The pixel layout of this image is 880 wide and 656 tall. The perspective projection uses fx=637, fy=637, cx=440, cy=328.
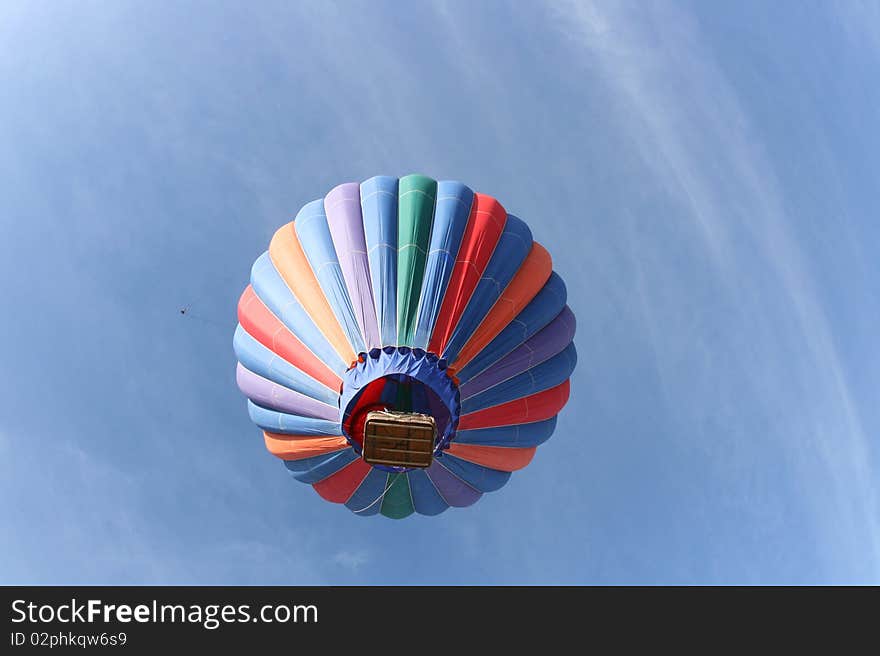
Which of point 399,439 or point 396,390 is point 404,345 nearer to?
point 396,390

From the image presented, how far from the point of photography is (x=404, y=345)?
14.5m

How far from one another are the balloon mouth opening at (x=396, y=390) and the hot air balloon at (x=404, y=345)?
33 mm

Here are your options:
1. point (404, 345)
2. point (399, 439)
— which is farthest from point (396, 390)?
point (399, 439)

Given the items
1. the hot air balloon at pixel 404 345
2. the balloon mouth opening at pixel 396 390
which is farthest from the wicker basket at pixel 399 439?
the balloon mouth opening at pixel 396 390

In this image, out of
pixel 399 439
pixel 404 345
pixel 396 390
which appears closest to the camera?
pixel 399 439

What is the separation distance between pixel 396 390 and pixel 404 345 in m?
1.09

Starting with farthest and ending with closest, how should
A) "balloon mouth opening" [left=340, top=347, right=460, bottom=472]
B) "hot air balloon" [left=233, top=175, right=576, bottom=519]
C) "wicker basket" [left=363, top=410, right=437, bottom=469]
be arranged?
1. "hot air balloon" [left=233, top=175, right=576, bottom=519]
2. "balloon mouth opening" [left=340, top=347, right=460, bottom=472]
3. "wicker basket" [left=363, top=410, right=437, bottom=469]

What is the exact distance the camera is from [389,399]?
48.3 ft

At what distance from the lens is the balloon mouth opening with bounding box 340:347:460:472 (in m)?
14.2

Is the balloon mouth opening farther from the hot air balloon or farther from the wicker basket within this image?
the wicker basket

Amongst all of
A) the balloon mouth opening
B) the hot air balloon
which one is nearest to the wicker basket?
the hot air balloon

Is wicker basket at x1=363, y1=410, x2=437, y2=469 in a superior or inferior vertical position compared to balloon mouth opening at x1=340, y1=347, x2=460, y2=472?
inferior

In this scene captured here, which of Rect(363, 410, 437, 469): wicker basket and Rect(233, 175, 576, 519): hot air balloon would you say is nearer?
Rect(363, 410, 437, 469): wicker basket

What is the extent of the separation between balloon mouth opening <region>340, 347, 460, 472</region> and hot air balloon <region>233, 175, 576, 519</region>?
0.11 ft
